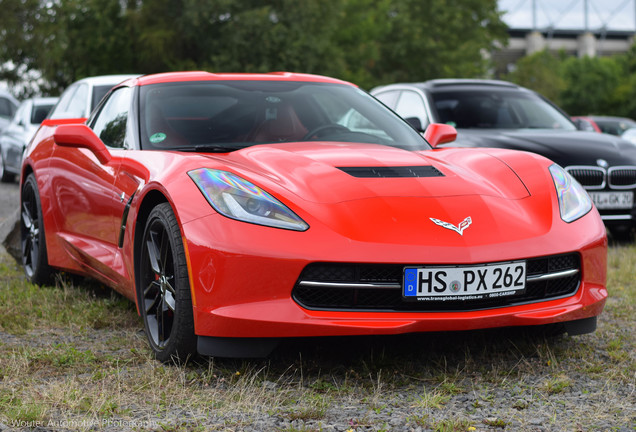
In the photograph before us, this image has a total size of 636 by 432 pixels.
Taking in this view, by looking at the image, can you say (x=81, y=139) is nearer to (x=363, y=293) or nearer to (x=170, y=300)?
(x=170, y=300)

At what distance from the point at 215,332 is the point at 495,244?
112 centimetres

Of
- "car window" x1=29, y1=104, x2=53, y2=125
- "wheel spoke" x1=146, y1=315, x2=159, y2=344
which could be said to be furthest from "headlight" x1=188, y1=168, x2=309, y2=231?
"car window" x1=29, y1=104, x2=53, y2=125

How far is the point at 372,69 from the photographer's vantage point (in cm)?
4141

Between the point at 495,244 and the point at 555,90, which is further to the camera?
the point at 555,90

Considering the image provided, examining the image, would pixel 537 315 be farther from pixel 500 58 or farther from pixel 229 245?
pixel 500 58

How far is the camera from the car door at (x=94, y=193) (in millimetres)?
4434

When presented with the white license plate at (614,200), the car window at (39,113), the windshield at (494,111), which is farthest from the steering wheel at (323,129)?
the car window at (39,113)

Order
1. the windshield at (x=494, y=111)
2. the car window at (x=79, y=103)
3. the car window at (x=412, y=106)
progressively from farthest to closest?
the car window at (x=79, y=103)
the car window at (x=412, y=106)
the windshield at (x=494, y=111)

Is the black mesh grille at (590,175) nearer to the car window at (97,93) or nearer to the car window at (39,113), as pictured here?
the car window at (97,93)

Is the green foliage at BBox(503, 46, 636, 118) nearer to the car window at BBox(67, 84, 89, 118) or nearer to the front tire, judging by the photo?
the car window at BBox(67, 84, 89, 118)

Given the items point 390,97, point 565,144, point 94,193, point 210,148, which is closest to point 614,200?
point 565,144

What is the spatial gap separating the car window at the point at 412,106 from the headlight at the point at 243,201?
215 inches

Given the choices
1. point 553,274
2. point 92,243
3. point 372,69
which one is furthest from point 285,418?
point 372,69

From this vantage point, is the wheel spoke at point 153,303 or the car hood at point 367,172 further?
the wheel spoke at point 153,303
